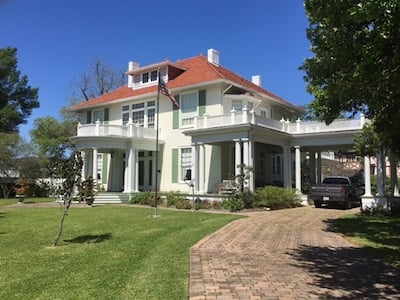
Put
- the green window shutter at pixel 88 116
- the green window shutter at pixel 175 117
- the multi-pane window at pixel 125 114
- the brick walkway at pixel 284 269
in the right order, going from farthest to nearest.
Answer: the green window shutter at pixel 88 116, the multi-pane window at pixel 125 114, the green window shutter at pixel 175 117, the brick walkway at pixel 284 269

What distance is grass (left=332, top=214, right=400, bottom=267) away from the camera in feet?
34.0

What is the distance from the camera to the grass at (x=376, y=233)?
10.4 metres

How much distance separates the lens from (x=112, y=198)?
87.8ft

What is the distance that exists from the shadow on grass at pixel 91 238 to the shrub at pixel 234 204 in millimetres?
9175

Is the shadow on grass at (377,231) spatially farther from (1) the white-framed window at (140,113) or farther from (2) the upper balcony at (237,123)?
(1) the white-framed window at (140,113)

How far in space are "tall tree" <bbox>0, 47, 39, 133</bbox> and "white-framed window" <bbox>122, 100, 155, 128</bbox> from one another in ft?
41.5

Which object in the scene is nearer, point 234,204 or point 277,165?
point 234,204

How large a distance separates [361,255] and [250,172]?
12826mm

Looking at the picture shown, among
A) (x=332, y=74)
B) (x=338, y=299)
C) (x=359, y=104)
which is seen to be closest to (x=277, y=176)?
(x=359, y=104)

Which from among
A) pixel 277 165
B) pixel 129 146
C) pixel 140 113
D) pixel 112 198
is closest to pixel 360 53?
pixel 112 198

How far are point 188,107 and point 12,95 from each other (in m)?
20.3

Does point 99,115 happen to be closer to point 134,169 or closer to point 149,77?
point 149,77

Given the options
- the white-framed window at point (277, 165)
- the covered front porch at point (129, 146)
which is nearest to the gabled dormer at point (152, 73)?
the covered front porch at point (129, 146)

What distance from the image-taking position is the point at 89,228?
46.5ft
